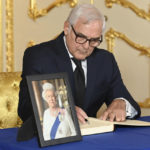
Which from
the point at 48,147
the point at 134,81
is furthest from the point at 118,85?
the point at 134,81

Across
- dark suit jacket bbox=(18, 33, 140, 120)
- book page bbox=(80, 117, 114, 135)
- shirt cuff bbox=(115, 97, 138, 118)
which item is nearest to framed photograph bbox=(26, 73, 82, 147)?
book page bbox=(80, 117, 114, 135)

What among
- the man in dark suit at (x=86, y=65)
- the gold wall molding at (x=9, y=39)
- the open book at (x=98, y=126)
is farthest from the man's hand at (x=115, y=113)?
the gold wall molding at (x=9, y=39)

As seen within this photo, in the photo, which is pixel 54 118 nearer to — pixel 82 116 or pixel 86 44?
pixel 82 116

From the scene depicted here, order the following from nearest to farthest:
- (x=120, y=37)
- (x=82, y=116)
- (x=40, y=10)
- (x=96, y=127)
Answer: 1. (x=96, y=127)
2. (x=82, y=116)
3. (x=40, y=10)
4. (x=120, y=37)

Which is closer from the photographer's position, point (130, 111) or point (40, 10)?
point (130, 111)

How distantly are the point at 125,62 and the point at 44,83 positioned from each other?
3.51 m

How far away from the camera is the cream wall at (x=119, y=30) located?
5172 mm

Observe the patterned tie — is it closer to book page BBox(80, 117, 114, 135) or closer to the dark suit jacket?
the dark suit jacket

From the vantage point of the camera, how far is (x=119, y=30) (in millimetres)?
5457

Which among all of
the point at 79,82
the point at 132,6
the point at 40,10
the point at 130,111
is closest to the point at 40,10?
the point at 40,10

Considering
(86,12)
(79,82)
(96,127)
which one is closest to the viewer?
(96,127)

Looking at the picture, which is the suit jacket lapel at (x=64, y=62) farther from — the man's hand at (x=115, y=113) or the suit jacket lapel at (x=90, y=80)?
the man's hand at (x=115, y=113)

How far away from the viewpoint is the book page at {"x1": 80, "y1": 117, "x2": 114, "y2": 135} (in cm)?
218

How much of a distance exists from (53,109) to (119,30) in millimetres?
3598
